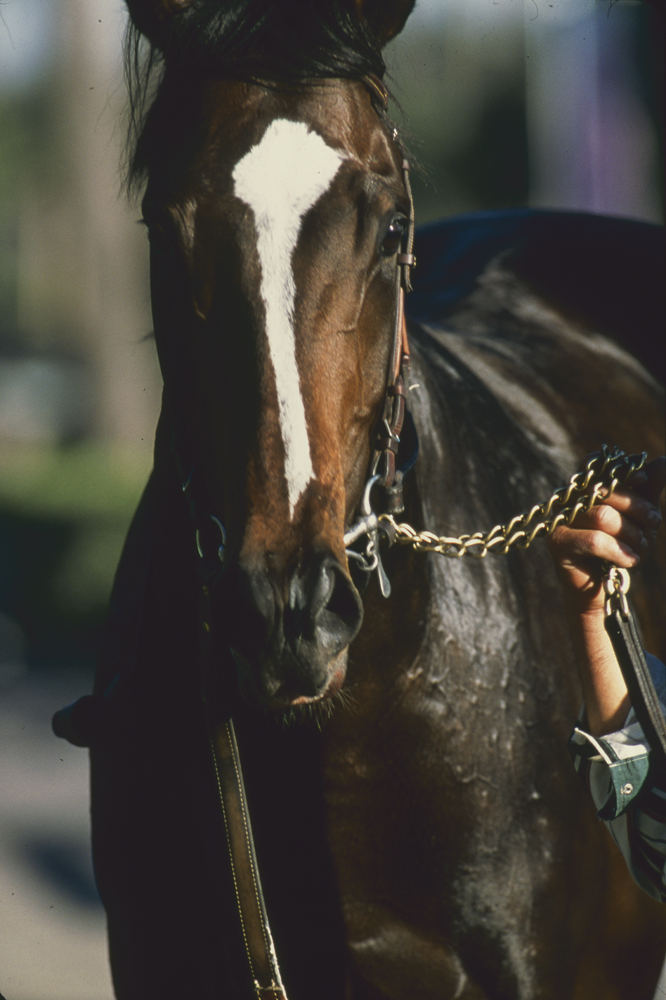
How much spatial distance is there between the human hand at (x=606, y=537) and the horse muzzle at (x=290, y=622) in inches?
11.9

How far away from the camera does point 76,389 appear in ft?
33.8

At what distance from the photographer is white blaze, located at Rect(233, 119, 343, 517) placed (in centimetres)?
123

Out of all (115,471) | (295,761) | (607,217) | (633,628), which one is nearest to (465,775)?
(295,761)

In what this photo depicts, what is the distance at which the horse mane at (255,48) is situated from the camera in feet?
4.59

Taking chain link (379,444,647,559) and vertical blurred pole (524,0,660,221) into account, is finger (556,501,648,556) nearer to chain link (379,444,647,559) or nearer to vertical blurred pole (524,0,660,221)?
chain link (379,444,647,559)

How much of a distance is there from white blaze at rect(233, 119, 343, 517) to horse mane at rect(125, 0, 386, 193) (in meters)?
0.12

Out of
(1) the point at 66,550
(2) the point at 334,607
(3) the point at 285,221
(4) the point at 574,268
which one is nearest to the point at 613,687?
(2) the point at 334,607

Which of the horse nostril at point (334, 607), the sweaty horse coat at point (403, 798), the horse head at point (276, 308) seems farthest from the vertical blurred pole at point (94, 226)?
the horse nostril at point (334, 607)

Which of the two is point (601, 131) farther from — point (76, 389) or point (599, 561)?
point (599, 561)

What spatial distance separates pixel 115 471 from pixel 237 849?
6.24 meters

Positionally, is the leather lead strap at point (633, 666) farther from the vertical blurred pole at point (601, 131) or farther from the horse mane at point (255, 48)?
the vertical blurred pole at point (601, 131)

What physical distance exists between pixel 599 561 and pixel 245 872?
0.80m

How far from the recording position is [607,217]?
3.68 m

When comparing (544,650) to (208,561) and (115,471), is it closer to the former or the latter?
(208,561)
